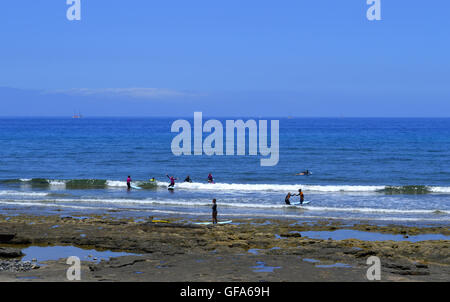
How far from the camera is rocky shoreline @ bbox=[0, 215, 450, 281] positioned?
50.7 ft

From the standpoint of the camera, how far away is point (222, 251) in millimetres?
19016

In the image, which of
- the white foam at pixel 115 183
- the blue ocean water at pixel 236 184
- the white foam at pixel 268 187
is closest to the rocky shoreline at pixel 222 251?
the blue ocean water at pixel 236 184

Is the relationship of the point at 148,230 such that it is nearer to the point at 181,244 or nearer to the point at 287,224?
the point at 181,244

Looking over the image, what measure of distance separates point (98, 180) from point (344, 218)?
86.3 ft

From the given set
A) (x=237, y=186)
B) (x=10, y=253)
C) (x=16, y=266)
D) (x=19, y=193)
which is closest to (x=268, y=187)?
(x=237, y=186)

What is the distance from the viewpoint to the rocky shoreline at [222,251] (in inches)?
608

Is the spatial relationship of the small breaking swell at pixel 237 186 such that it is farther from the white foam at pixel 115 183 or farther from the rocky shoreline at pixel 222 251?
the rocky shoreline at pixel 222 251

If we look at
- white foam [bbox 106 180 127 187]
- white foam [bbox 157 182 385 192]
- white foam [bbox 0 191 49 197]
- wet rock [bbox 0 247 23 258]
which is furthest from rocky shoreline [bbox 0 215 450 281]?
white foam [bbox 106 180 127 187]

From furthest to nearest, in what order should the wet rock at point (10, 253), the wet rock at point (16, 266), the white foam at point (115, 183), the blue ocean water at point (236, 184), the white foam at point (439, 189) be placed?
1. the white foam at point (115, 183)
2. the white foam at point (439, 189)
3. the blue ocean water at point (236, 184)
4. the wet rock at point (10, 253)
5. the wet rock at point (16, 266)

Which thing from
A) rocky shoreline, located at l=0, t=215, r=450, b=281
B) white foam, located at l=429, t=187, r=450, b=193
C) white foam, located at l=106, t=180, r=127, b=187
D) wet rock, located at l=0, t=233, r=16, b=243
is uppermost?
white foam, located at l=106, t=180, r=127, b=187

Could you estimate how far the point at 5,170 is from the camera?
57.1m

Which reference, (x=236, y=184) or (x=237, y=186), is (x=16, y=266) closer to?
(x=237, y=186)

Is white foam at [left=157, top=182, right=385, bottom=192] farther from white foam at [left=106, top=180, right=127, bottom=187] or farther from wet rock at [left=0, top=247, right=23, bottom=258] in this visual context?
wet rock at [left=0, top=247, right=23, bottom=258]
